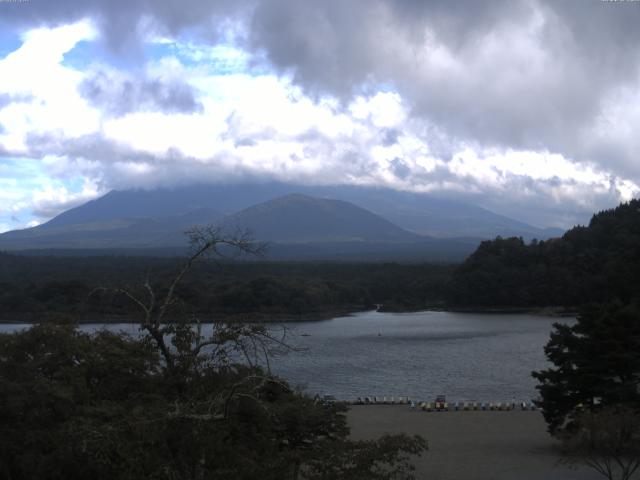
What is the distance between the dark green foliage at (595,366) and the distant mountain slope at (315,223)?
145 m

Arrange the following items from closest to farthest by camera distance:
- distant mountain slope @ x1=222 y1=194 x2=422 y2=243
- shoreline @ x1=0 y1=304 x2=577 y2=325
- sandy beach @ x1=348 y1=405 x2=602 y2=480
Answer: sandy beach @ x1=348 y1=405 x2=602 y2=480
shoreline @ x1=0 y1=304 x2=577 y2=325
distant mountain slope @ x1=222 y1=194 x2=422 y2=243

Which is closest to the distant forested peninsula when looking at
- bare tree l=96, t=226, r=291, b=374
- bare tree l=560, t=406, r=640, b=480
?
bare tree l=560, t=406, r=640, b=480

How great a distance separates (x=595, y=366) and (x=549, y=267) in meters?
41.9

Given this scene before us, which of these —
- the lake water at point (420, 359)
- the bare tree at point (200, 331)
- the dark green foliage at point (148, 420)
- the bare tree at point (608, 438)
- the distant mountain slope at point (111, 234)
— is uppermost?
the distant mountain slope at point (111, 234)

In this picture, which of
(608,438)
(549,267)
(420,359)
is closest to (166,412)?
(608,438)

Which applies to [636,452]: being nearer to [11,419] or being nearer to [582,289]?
[11,419]

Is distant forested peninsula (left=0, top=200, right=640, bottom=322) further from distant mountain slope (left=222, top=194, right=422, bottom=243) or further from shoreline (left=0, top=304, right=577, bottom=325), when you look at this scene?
distant mountain slope (left=222, top=194, right=422, bottom=243)

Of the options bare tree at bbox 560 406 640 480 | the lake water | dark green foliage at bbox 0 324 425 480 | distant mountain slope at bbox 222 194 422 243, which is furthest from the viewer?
distant mountain slope at bbox 222 194 422 243

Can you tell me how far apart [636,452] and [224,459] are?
23.0ft

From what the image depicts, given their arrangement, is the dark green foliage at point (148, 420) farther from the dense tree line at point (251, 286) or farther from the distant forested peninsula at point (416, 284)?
the distant forested peninsula at point (416, 284)

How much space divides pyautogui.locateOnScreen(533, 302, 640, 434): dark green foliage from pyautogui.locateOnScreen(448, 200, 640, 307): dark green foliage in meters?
35.4

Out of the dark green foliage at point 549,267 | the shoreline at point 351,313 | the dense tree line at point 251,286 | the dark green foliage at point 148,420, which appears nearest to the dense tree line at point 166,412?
the dark green foliage at point 148,420

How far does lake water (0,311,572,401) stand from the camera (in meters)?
22.6

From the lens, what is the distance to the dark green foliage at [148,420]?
14.8 ft
